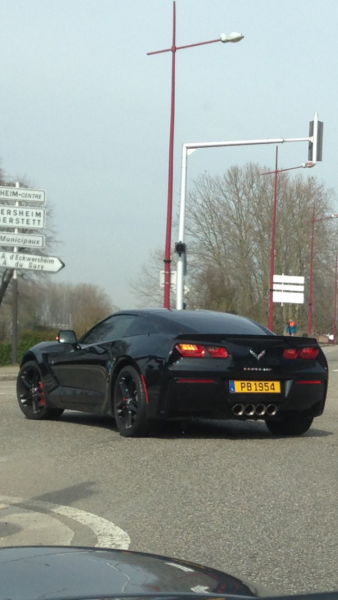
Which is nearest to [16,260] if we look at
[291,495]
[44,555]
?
[291,495]

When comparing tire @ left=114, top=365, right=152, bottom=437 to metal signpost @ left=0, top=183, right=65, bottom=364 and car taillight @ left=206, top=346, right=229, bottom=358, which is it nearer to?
car taillight @ left=206, top=346, right=229, bottom=358

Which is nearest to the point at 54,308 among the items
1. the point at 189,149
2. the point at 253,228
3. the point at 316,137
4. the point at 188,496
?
the point at 253,228

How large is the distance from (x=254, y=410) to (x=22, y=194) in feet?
68.4

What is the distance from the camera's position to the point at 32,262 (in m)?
27.8

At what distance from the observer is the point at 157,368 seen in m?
8.71

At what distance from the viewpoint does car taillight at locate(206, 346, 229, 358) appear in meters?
8.80

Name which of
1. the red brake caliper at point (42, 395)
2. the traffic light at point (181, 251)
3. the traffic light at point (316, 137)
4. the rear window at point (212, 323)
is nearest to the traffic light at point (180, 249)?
the traffic light at point (181, 251)

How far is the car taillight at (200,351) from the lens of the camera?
8734 mm

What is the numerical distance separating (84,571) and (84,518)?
3.69m

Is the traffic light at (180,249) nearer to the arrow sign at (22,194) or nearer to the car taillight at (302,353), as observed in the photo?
the arrow sign at (22,194)

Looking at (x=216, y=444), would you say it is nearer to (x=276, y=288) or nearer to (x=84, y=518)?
(x=84, y=518)

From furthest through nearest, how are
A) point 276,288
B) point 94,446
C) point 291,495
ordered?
point 276,288 < point 94,446 < point 291,495

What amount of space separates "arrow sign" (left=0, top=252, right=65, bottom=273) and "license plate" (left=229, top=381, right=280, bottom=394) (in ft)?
61.9

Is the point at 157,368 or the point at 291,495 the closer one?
the point at 291,495
